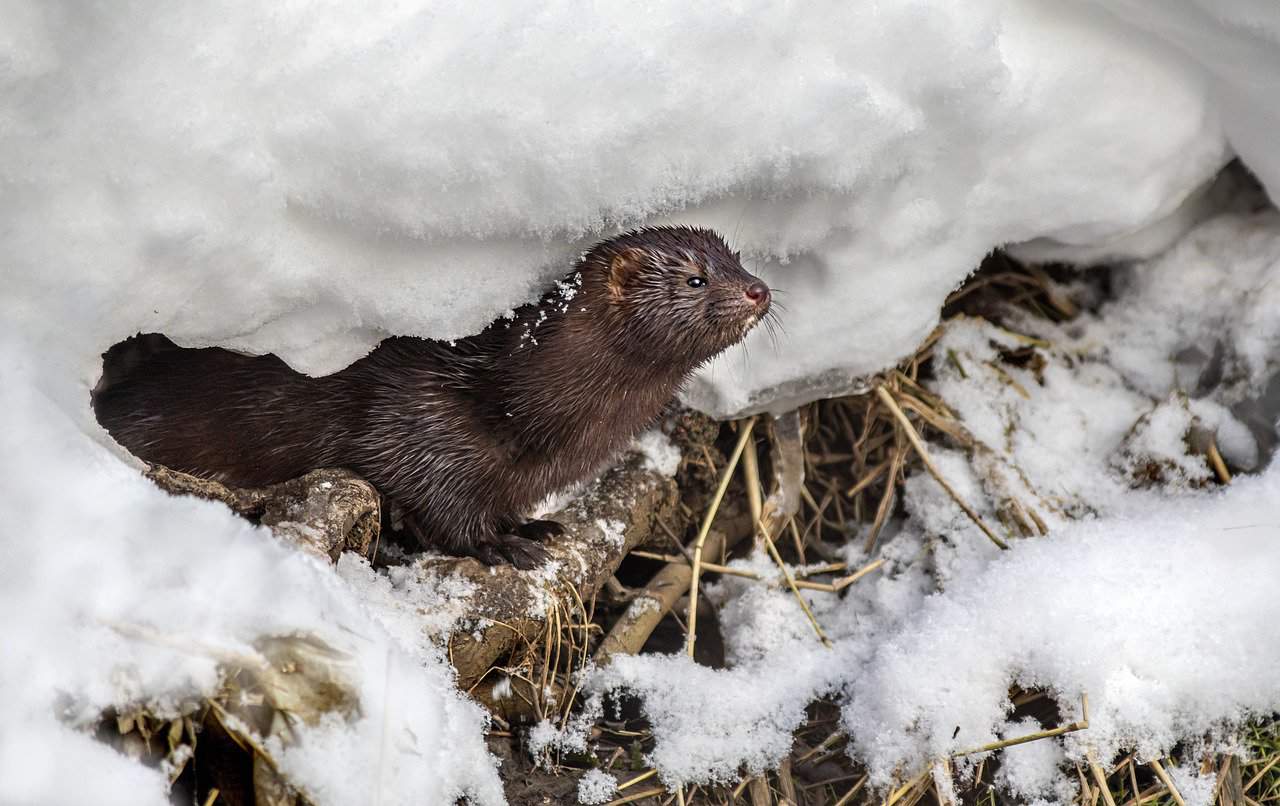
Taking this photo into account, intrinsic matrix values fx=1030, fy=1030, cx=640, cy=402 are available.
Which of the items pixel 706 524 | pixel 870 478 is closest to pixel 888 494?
pixel 870 478

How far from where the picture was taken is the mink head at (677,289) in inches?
98.4

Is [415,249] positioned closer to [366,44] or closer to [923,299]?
[366,44]

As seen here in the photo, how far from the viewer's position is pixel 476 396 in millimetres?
2688

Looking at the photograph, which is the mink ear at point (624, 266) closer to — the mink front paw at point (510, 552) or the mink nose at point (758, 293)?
the mink nose at point (758, 293)

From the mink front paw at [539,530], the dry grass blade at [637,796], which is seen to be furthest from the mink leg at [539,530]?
the dry grass blade at [637,796]

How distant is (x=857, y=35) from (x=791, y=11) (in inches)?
7.1

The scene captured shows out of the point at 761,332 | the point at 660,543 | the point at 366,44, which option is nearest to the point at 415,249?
the point at 366,44

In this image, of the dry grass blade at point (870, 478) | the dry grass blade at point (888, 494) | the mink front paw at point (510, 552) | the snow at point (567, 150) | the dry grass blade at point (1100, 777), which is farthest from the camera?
the dry grass blade at point (870, 478)

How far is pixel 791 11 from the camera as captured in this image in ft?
7.39

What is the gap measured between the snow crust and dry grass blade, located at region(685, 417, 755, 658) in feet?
0.36

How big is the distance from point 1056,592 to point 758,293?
1.03 m

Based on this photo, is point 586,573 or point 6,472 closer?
point 6,472

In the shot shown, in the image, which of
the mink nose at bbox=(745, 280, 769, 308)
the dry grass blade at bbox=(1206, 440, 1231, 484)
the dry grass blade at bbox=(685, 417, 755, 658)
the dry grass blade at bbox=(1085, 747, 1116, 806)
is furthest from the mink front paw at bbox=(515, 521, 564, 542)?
the dry grass blade at bbox=(1206, 440, 1231, 484)

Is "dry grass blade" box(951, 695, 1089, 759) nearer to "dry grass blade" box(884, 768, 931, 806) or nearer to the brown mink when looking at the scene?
"dry grass blade" box(884, 768, 931, 806)
